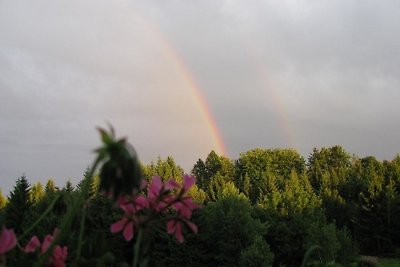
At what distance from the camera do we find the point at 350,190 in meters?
50.2

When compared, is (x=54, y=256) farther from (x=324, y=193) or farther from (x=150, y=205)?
(x=324, y=193)

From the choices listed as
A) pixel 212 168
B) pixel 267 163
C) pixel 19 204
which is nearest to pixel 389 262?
pixel 19 204

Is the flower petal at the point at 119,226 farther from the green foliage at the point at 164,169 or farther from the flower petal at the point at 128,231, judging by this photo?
the green foliage at the point at 164,169

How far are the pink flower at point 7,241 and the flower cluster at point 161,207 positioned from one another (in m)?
0.23

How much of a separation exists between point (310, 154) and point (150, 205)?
74781mm

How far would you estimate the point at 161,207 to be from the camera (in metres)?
1.25

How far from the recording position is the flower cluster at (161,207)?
1246mm

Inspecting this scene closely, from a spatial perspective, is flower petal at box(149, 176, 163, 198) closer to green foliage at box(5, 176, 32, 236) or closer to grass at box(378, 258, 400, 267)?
green foliage at box(5, 176, 32, 236)

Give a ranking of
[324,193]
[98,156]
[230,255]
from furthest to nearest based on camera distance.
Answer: [324,193]
[230,255]
[98,156]

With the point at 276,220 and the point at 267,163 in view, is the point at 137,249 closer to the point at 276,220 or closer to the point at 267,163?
the point at 276,220

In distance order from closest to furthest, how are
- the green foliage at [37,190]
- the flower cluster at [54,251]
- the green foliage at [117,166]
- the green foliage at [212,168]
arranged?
the green foliage at [117,166]
the flower cluster at [54,251]
the green foliage at [37,190]
the green foliage at [212,168]

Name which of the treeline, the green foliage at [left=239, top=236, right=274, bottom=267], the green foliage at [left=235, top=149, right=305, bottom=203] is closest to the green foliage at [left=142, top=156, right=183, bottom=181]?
the treeline

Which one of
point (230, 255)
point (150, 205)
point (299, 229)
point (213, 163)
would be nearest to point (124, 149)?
point (150, 205)

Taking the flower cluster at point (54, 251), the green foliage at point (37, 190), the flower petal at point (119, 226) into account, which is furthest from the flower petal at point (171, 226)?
the green foliage at point (37, 190)
